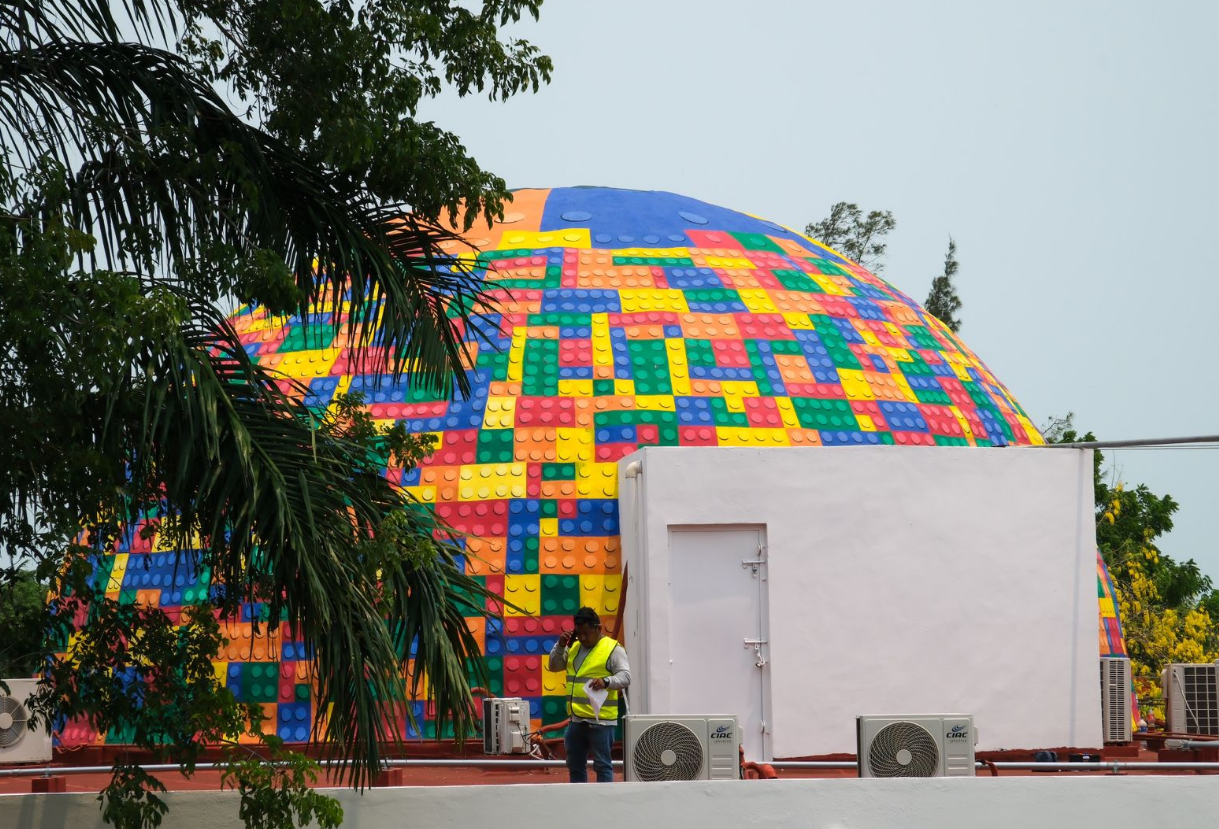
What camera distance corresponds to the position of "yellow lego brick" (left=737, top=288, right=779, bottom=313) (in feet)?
53.0

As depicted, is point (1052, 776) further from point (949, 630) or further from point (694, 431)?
point (694, 431)

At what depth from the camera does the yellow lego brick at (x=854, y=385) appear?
15541mm

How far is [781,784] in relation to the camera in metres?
9.92

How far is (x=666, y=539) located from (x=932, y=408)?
14.6ft

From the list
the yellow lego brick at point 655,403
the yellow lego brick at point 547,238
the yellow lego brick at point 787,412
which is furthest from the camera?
the yellow lego brick at point 547,238

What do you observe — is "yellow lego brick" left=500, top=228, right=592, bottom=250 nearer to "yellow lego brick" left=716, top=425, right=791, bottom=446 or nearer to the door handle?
"yellow lego brick" left=716, top=425, right=791, bottom=446

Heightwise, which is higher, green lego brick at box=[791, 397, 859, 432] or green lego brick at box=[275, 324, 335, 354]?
green lego brick at box=[275, 324, 335, 354]

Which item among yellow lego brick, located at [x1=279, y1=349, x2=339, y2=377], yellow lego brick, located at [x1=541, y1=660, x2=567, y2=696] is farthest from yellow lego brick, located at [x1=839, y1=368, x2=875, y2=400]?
yellow lego brick, located at [x1=279, y1=349, x2=339, y2=377]

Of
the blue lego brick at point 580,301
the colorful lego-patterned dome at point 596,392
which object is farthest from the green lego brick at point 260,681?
the blue lego brick at point 580,301

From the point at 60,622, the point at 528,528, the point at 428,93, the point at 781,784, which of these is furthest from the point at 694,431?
the point at 60,622

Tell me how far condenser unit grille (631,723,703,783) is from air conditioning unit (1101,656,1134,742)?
21.1ft

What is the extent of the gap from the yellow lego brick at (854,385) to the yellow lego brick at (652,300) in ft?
5.46

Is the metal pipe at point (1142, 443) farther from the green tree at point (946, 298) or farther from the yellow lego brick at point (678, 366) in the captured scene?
the green tree at point (946, 298)

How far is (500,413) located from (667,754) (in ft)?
17.1
